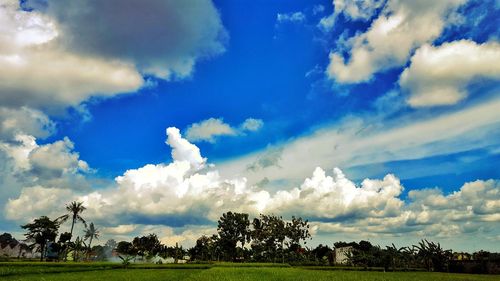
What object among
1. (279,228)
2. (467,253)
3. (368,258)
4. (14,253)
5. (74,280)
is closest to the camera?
(74,280)

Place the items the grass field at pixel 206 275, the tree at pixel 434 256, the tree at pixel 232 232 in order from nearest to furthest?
the grass field at pixel 206 275 < the tree at pixel 434 256 < the tree at pixel 232 232

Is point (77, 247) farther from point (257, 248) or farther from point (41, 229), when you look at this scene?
point (257, 248)

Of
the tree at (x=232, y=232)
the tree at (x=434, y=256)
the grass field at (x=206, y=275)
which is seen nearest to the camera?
the grass field at (x=206, y=275)

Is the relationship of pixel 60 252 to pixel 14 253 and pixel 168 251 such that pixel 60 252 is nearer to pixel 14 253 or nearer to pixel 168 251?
pixel 168 251

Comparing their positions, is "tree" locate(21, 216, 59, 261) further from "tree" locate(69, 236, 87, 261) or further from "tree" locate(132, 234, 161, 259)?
"tree" locate(132, 234, 161, 259)

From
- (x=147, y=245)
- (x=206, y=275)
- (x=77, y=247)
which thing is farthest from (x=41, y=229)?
(x=206, y=275)

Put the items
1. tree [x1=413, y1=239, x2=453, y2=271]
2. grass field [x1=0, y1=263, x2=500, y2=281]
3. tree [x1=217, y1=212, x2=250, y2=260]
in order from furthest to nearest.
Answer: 1. tree [x1=217, y1=212, x2=250, y2=260]
2. tree [x1=413, y1=239, x2=453, y2=271]
3. grass field [x1=0, y1=263, x2=500, y2=281]

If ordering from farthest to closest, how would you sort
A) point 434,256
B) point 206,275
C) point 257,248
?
point 257,248, point 434,256, point 206,275

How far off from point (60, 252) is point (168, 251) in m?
36.0

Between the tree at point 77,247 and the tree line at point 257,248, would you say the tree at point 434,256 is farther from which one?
the tree at point 77,247

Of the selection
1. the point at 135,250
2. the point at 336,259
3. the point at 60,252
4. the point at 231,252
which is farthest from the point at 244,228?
the point at 60,252

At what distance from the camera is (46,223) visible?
97375mm

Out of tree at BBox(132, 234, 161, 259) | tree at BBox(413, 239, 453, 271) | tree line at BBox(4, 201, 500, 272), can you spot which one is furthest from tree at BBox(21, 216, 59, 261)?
tree at BBox(413, 239, 453, 271)

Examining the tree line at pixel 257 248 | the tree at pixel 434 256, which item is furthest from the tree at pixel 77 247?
the tree at pixel 434 256
